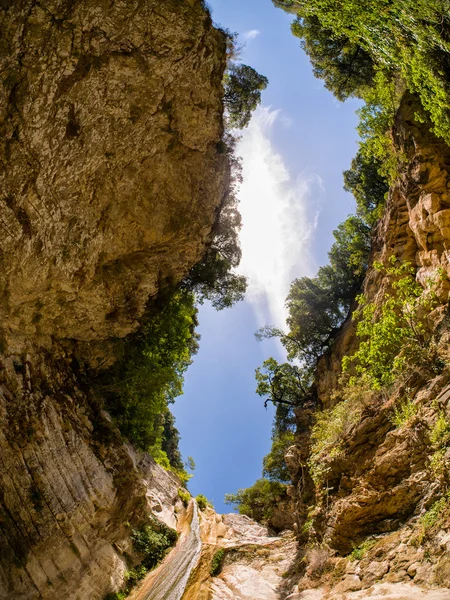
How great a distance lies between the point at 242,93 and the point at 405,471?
20.2 m

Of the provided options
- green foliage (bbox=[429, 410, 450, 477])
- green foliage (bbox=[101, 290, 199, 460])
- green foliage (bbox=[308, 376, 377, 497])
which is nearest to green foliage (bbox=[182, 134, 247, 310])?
green foliage (bbox=[101, 290, 199, 460])

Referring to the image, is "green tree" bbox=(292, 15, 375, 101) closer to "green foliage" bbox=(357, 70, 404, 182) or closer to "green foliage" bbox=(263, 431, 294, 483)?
"green foliage" bbox=(357, 70, 404, 182)

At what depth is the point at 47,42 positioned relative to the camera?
460 inches

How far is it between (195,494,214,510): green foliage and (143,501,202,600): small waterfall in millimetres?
6625

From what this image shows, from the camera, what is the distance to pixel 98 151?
521 inches

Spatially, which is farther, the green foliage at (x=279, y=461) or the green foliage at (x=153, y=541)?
the green foliage at (x=279, y=461)

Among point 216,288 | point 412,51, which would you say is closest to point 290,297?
point 216,288

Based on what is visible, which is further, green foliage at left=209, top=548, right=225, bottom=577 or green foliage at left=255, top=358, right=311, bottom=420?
green foliage at left=255, top=358, right=311, bottom=420

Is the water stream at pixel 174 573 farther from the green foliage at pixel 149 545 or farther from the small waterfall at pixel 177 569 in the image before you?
the green foliage at pixel 149 545

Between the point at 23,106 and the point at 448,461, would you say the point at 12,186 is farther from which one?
the point at 448,461

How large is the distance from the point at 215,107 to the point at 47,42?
6.87 meters

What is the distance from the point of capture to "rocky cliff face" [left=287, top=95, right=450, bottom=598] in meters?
6.68

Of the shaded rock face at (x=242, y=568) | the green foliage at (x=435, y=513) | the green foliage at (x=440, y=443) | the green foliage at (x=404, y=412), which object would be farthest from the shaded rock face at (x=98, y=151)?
the green foliage at (x=435, y=513)

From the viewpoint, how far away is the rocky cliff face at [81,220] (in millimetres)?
11445
